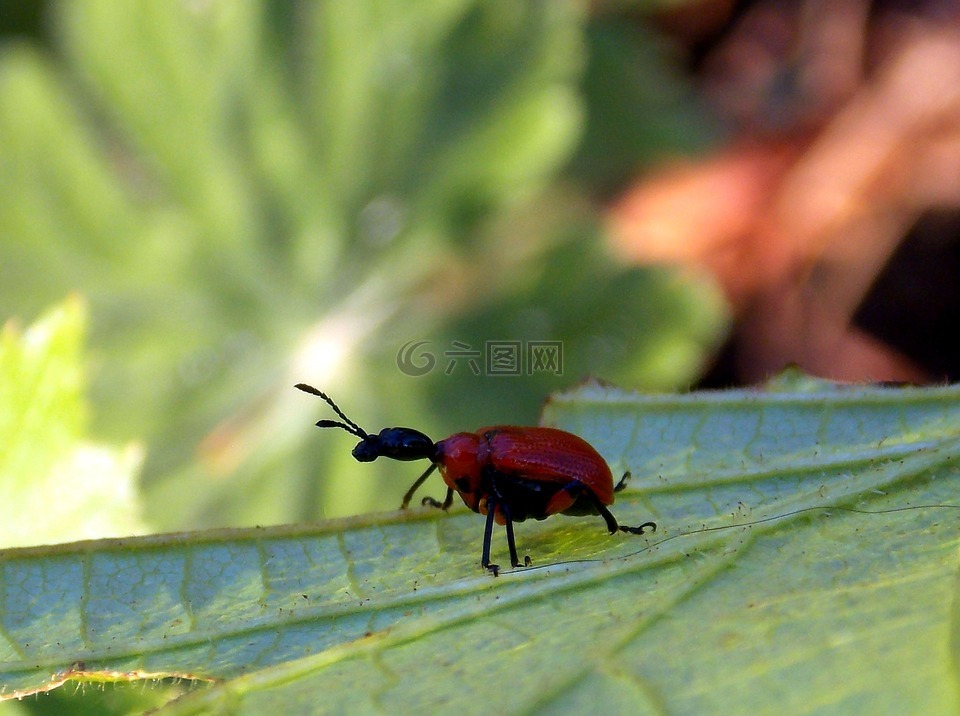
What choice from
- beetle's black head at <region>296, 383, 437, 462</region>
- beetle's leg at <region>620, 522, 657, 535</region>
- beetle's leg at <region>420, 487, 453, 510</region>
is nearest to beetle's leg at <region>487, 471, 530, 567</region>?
beetle's leg at <region>420, 487, 453, 510</region>

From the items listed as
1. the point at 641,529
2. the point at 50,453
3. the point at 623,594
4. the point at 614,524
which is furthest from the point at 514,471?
the point at 50,453

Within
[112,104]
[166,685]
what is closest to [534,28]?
[112,104]

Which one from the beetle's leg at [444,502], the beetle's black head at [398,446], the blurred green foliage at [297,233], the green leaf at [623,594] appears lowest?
the green leaf at [623,594]

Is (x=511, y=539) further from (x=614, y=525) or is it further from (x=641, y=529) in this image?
(x=641, y=529)

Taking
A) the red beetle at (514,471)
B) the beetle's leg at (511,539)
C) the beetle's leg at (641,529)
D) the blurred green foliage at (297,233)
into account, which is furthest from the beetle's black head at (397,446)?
the blurred green foliage at (297,233)

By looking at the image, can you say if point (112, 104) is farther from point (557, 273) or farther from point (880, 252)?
point (880, 252)

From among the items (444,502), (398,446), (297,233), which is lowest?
(444,502)

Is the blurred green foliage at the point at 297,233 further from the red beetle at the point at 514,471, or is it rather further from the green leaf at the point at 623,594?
the green leaf at the point at 623,594
